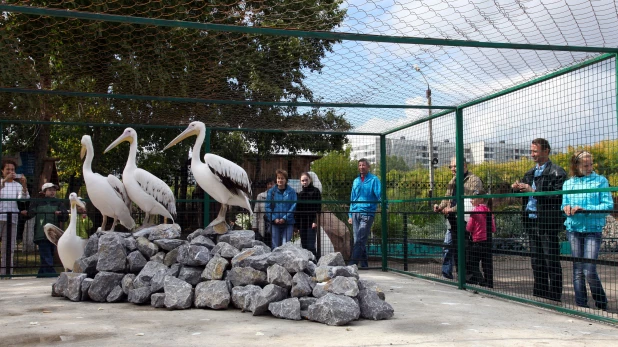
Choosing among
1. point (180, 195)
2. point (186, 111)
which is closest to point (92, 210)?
point (180, 195)

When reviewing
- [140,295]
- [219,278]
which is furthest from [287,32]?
[140,295]

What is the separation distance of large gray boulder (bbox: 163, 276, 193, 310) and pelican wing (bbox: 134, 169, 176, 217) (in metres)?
1.80

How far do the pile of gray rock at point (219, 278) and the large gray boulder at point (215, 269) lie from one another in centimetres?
1

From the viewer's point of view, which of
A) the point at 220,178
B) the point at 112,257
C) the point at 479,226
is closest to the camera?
the point at 112,257

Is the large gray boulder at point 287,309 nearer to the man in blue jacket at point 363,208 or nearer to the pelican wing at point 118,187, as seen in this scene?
the pelican wing at point 118,187

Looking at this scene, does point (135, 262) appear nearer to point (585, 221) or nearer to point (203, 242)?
point (203, 242)

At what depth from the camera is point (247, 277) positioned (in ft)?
21.1

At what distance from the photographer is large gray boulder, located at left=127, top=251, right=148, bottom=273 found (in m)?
6.96

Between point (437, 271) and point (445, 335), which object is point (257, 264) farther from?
point (437, 271)

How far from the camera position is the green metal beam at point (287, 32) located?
4.67 m

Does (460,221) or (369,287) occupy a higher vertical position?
(460,221)

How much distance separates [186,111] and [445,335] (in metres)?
6.50

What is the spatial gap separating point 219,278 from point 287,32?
3.01 meters

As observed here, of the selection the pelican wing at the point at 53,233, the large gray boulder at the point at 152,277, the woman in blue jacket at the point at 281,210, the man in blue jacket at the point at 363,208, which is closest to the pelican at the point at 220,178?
the large gray boulder at the point at 152,277
